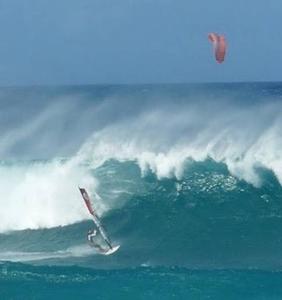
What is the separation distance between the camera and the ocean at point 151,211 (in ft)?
37.3

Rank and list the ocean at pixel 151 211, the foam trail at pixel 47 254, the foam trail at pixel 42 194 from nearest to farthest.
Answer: the ocean at pixel 151 211 < the foam trail at pixel 47 254 < the foam trail at pixel 42 194

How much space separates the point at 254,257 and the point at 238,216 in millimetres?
1991

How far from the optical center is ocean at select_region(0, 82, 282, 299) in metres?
11.4

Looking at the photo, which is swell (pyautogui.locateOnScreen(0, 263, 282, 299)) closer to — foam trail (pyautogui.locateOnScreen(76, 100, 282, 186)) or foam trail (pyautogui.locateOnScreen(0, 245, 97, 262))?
foam trail (pyautogui.locateOnScreen(0, 245, 97, 262))

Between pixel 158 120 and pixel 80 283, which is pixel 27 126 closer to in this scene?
pixel 158 120

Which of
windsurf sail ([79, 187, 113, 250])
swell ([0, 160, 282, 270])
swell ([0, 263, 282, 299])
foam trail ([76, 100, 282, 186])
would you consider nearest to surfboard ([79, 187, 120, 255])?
windsurf sail ([79, 187, 113, 250])

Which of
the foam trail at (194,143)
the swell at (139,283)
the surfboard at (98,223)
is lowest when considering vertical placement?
the swell at (139,283)

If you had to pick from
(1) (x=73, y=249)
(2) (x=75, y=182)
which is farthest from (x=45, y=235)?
(2) (x=75, y=182)

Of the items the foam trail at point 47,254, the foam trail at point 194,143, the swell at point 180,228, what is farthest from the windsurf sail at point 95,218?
the foam trail at point 194,143

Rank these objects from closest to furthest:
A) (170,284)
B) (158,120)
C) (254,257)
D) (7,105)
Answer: (170,284) → (254,257) → (158,120) → (7,105)

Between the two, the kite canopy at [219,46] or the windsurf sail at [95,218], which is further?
the windsurf sail at [95,218]

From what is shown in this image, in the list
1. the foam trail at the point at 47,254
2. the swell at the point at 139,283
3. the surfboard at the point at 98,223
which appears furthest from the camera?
the surfboard at the point at 98,223

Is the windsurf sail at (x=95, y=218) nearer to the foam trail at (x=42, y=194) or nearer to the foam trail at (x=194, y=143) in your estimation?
the foam trail at (x=42, y=194)

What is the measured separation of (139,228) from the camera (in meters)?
14.3
